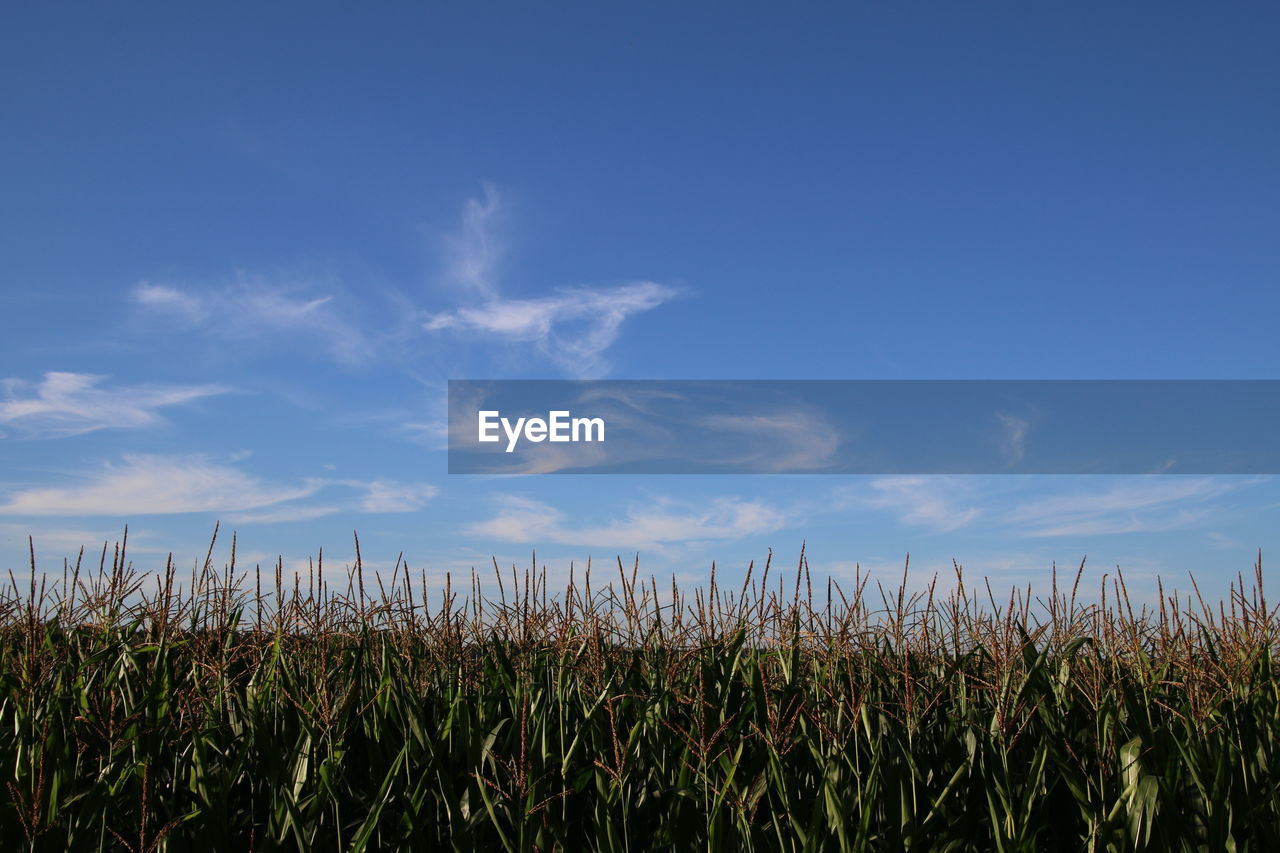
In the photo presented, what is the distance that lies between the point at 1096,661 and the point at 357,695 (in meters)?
4.57

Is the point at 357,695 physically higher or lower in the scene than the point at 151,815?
higher

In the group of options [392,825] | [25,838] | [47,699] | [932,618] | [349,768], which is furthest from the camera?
[932,618]

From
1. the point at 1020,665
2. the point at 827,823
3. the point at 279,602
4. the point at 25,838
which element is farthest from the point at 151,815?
the point at 1020,665

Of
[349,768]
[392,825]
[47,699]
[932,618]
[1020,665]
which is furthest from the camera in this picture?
[932,618]

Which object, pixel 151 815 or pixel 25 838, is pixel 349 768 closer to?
pixel 151 815

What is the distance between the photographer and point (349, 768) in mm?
5945

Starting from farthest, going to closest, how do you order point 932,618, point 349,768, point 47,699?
point 932,618, point 47,699, point 349,768

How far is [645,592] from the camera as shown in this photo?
7.51 metres

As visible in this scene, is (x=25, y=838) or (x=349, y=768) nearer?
(x=25, y=838)

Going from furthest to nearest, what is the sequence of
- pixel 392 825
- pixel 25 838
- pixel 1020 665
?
pixel 1020 665
pixel 392 825
pixel 25 838

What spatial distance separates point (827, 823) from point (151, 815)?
11.5ft

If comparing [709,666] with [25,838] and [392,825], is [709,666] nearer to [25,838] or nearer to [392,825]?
[392,825]

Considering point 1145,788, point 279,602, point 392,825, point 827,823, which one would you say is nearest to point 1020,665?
point 1145,788

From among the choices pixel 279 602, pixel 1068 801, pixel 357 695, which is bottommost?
pixel 1068 801
